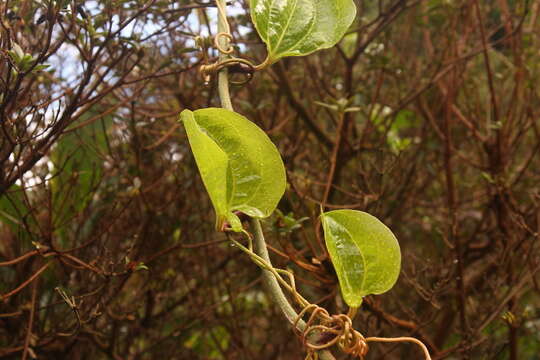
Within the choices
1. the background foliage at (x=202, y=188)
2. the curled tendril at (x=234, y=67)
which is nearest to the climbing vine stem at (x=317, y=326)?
the curled tendril at (x=234, y=67)

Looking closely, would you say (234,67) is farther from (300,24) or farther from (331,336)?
(331,336)

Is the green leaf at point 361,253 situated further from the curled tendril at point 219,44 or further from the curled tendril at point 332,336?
the curled tendril at point 219,44

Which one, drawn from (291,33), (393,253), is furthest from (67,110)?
(393,253)

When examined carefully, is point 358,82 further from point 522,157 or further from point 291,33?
point 291,33

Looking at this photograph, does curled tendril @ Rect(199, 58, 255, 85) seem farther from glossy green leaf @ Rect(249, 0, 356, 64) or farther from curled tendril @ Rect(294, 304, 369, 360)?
curled tendril @ Rect(294, 304, 369, 360)

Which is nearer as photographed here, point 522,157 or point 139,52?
point 139,52

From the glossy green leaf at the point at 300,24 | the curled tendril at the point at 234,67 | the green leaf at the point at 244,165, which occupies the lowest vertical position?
the green leaf at the point at 244,165

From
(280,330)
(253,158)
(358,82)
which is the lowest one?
(280,330)
